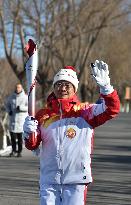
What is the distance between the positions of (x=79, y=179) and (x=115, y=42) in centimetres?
4654

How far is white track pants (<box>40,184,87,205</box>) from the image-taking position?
5.25 m

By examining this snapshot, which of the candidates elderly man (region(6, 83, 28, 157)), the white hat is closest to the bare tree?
elderly man (region(6, 83, 28, 157))

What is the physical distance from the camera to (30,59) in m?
5.47

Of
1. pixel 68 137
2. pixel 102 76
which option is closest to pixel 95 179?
pixel 68 137

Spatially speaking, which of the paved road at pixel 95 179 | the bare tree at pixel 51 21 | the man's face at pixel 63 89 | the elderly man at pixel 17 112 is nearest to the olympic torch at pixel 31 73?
the man's face at pixel 63 89

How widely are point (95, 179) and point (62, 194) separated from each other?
5.80m

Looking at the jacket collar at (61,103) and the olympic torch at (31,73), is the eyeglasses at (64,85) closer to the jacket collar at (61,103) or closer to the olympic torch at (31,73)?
the jacket collar at (61,103)

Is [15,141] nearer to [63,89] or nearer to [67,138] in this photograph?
[63,89]

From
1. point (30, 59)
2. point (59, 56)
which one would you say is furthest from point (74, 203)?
point (59, 56)

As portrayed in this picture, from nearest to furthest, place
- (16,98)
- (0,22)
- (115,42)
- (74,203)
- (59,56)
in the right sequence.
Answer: (74,203) → (16,98) → (0,22) → (59,56) → (115,42)

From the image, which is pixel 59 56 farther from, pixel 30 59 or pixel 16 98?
pixel 30 59

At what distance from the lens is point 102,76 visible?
17.2ft

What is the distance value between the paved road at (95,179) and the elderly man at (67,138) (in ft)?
10.9

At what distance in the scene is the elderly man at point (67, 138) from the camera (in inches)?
207
